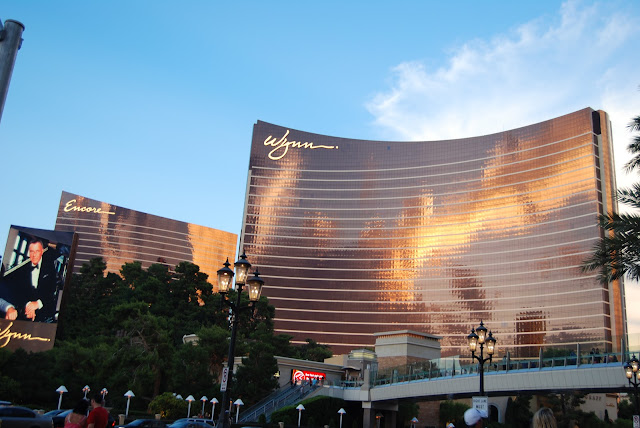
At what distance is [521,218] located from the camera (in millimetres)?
118562

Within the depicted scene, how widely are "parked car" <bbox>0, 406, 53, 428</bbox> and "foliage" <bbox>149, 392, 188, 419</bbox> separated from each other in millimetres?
19995

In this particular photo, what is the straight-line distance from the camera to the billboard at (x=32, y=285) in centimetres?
5403

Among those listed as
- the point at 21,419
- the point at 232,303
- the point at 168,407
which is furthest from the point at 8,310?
the point at 232,303

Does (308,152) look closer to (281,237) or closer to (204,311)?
(281,237)

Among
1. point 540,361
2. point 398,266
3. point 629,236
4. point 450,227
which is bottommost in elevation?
point 540,361

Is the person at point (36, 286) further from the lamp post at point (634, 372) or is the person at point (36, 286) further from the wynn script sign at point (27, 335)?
the lamp post at point (634, 372)

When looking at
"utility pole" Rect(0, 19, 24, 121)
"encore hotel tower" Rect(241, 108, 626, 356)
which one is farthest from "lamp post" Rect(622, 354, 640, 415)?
"encore hotel tower" Rect(241, 108, 626, 356)

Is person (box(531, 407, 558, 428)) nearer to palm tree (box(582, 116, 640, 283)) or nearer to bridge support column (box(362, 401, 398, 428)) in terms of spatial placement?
palm tree (box(582, 116, 640, 283))

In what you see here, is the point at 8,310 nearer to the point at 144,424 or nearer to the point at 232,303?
the point at 144,424

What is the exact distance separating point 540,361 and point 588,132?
9143cm

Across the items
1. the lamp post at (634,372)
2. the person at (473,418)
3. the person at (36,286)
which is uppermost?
the person at (36,286)

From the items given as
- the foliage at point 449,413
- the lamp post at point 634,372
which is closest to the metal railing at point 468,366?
the lamp post at point 634,372

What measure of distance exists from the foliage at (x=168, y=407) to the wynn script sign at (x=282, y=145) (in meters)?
104

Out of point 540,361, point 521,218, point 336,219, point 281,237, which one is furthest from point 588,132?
point 540,361
